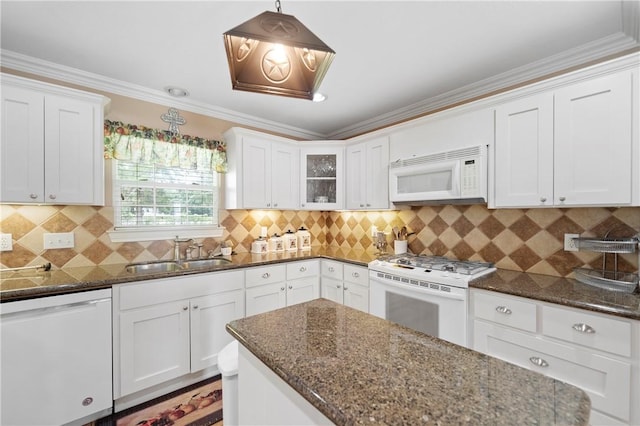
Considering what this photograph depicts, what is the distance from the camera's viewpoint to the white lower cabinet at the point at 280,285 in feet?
8.24

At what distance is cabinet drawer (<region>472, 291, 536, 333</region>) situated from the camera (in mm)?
1644

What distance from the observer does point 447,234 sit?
2623 millimetres

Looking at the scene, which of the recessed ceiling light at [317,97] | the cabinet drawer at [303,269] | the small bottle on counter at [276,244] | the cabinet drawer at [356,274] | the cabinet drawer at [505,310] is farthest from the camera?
the small bottle on counter at [276,244]

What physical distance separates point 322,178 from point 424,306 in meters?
1.79

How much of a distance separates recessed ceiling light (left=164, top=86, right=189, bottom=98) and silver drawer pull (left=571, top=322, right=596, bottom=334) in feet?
10.5

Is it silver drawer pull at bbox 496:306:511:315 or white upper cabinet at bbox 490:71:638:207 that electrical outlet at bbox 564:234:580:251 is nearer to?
white upper cabinet at bbox 490:71:638:207

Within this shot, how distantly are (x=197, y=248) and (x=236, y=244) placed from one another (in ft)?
1.35

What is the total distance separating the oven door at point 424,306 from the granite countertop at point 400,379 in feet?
3.67

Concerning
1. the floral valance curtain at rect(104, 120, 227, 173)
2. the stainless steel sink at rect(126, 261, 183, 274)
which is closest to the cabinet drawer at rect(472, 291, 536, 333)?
the stainless steel sink at rect(126, 261, 183, 274)

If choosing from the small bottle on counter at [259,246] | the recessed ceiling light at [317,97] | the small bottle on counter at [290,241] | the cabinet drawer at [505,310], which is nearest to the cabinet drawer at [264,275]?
the small bottle on counter at [259,246]

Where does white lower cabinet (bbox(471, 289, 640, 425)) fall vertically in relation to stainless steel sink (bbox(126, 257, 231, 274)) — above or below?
below

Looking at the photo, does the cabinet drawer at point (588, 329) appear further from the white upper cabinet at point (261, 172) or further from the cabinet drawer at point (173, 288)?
the white upper cabinet at point (261, 172)

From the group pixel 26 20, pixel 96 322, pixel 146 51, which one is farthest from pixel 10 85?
pixel 96 322

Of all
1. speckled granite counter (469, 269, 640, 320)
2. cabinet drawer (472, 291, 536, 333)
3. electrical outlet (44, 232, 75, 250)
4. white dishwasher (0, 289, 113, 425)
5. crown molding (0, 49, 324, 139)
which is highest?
crown molding (0, 49, 324, 139)
